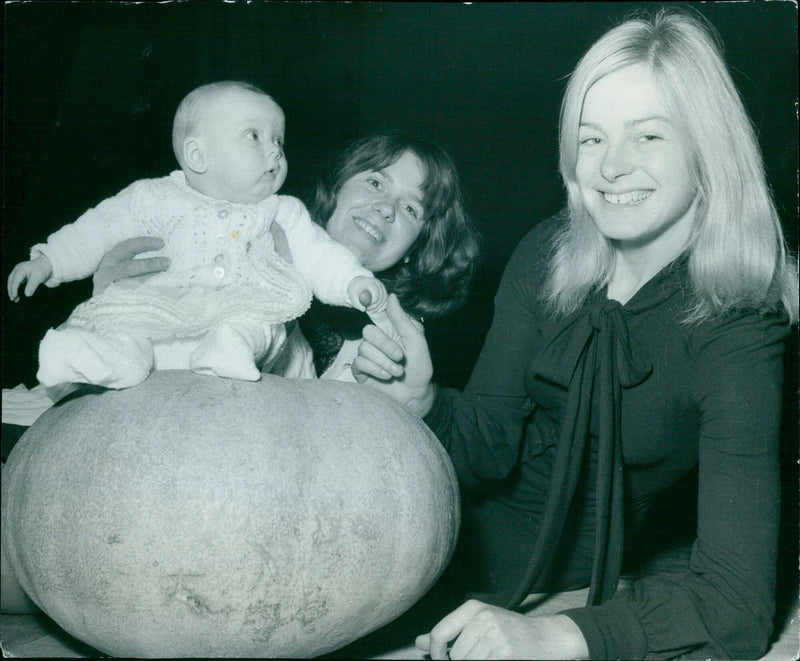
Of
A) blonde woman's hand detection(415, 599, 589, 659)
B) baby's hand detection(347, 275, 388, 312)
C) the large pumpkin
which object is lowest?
blonde woman's hand detection(415, 599, 589, 659)

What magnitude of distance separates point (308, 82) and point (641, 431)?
0.85 meters

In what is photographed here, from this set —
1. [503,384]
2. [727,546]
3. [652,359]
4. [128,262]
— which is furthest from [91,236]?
[727,546]

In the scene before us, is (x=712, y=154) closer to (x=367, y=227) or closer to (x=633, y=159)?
(x=633, y=159)

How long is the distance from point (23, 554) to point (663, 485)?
1098mm

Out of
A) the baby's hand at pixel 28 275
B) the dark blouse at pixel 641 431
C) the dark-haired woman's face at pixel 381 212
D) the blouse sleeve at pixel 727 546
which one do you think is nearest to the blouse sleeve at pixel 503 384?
the dark blouse at pixel 641 431

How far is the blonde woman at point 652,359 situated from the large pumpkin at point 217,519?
179 millimetres

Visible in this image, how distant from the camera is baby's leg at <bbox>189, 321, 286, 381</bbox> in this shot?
43.0 inches

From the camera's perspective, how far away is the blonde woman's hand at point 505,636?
107 cm

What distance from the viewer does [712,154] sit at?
128 cm

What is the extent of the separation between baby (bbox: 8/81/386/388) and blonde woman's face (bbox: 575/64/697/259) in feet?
1.34

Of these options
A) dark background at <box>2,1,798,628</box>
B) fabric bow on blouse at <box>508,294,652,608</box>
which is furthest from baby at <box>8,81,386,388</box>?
fabric bow on blouse at <box>508,294,652,608</box>

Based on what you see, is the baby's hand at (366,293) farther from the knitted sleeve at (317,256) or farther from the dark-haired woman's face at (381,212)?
the dark-haired woman's face at (381,212)

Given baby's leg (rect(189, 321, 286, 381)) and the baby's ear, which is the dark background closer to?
the baby's ear

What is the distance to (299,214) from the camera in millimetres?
1308
